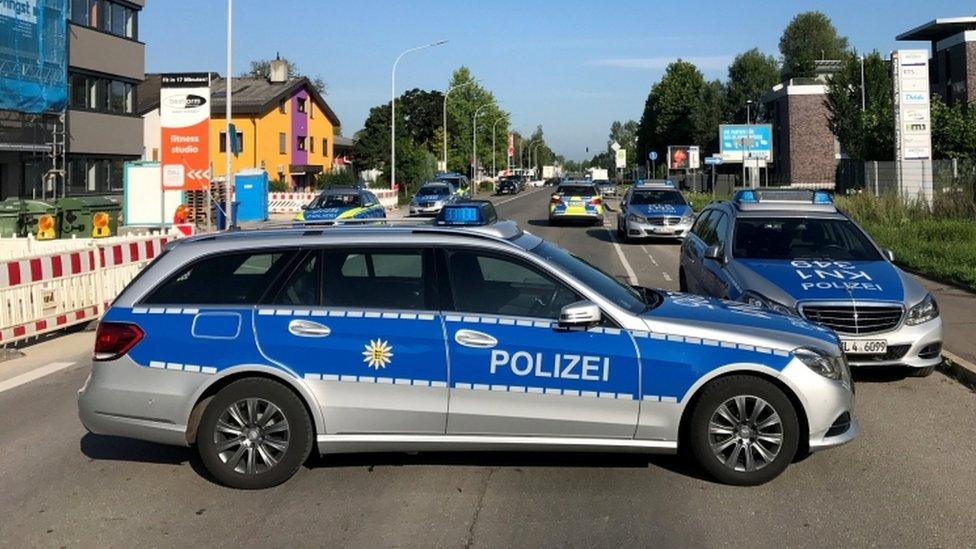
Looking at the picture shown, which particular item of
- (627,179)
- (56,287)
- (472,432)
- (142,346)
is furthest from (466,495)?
(627,179)

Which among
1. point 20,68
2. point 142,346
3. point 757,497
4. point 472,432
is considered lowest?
point 757,497

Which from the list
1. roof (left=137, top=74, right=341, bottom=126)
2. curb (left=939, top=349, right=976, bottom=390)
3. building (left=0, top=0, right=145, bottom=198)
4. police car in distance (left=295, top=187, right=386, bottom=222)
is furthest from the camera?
roof (left=137, top=74, right=341, bottom=126)

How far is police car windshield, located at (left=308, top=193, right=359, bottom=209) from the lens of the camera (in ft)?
84.8

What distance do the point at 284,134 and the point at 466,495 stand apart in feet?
192

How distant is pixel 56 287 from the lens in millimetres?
11688

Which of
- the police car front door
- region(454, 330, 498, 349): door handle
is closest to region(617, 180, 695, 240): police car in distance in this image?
the police car front door

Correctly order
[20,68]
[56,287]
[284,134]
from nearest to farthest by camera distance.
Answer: [56,287], [20,68], [284,134]

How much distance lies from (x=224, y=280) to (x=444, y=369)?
151 centimetres

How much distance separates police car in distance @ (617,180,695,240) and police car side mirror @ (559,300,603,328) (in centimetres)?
1905

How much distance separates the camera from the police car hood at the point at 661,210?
80.2ft

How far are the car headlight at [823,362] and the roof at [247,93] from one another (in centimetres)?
5306

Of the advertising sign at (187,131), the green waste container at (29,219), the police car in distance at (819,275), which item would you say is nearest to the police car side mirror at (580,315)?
the police car in distance at (819,275)

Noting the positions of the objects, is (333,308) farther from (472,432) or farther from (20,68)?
(20,68)

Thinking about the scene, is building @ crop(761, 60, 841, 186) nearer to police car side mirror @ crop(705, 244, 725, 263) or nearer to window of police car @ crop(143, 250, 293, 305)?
police car side mirror @ crop(705, 244, 725, 263)
